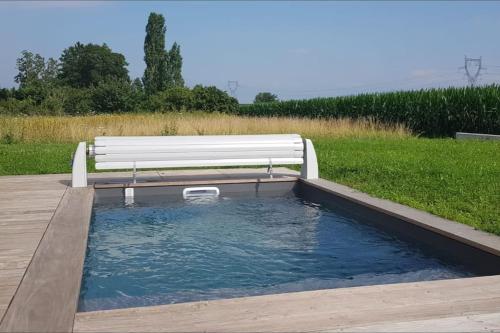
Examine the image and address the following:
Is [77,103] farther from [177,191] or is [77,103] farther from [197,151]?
[197,151]

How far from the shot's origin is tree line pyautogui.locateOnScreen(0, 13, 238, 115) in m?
41.9

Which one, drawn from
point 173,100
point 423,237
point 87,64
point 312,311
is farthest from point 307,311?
Answer: point 87,64

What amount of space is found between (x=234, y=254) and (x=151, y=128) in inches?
517

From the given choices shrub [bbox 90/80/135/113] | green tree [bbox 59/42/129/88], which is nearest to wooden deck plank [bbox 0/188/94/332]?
shrub [bbox 90/80/135/113]

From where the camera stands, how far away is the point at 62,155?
448 inches

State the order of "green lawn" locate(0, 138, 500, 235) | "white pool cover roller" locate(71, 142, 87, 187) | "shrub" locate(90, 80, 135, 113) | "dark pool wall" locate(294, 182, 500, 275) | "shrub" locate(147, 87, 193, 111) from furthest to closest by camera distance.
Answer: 1. "shrub" locate(90, 80, 135, 113)
2. "shrub" locate(147, 87, 193, 111)
3. "white pool cover roller" locate(71, 142, 87, 187)
4. "green lawn" locate(0, 138, 500, 235)
5. "dark pool wall" locate(294, 182, 500, 275)

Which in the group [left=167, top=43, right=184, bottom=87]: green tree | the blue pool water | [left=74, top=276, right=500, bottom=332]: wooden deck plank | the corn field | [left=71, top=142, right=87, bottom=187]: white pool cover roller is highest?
[left=167, top=43, right=184, bottom=87]: green tree

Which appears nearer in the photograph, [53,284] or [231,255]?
[53,284]

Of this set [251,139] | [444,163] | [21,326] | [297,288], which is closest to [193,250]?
[297,288]

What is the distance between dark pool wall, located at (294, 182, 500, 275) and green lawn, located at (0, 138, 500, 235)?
41 centimetres

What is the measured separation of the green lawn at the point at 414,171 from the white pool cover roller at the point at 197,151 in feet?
2.96

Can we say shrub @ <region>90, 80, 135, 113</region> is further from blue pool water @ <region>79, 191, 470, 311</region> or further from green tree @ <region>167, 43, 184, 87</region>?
blue pool water @ <region>79, 191, 470, 311</region>

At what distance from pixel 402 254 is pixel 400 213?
0.66 metres

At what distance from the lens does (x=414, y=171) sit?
8805mm
